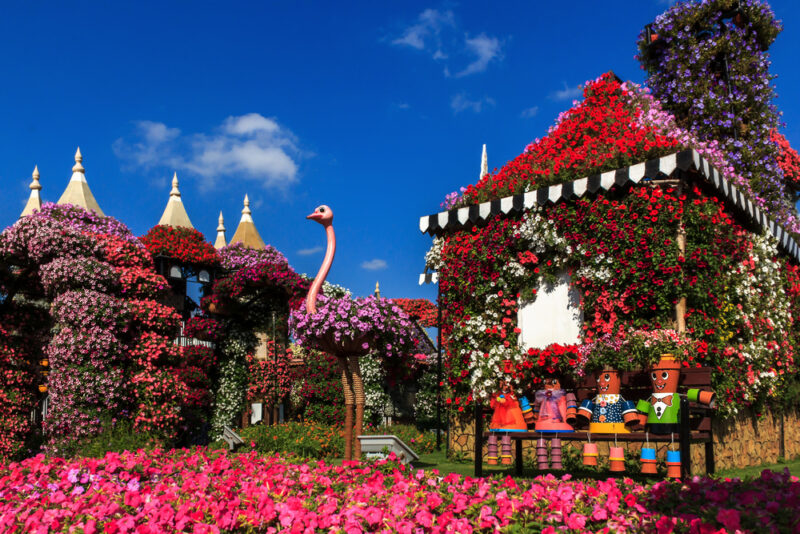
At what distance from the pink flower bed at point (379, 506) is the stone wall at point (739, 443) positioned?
16.1 feet

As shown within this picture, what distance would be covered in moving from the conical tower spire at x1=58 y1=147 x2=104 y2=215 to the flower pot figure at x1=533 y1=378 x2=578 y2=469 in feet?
Result: 71.9

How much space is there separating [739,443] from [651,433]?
4886 mm

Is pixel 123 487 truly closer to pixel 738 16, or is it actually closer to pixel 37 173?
pixel 738 16

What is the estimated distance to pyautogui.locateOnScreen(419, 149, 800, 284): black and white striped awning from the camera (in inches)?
353

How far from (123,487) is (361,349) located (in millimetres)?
5163

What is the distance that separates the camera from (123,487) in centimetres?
525

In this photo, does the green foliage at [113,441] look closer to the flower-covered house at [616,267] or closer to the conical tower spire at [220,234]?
the flower-covered house at [616,267]

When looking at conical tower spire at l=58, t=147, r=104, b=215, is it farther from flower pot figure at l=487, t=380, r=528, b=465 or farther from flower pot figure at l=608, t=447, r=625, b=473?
flower pot figure at l=608, t=447, r=625, b=473

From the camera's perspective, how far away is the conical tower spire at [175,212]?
93.6 feet

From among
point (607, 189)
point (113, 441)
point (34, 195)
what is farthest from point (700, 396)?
point (34, 195)

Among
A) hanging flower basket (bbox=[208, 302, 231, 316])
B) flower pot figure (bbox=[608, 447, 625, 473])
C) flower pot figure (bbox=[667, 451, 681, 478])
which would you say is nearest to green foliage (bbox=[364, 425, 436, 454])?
hanging flower basket (bbox=[208, 302, 231, 316])

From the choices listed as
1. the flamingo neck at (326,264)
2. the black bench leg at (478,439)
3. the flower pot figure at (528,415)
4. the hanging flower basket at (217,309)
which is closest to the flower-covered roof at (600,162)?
the flamingo neck at (326,264)

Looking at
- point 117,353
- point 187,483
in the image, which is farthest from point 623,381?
point 117,353

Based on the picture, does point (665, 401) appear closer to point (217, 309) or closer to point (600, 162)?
point (600, 162)
